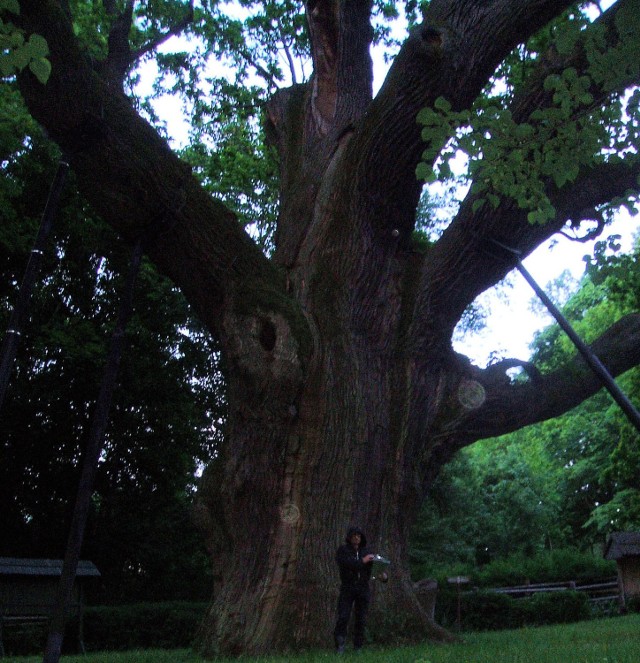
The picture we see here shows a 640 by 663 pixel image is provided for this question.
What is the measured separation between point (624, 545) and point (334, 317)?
756 inches

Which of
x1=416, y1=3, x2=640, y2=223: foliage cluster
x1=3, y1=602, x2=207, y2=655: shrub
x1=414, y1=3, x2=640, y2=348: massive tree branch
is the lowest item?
x1=3, y1=602, x2=207, y2=655: shrub

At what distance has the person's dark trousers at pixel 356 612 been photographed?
821 cm

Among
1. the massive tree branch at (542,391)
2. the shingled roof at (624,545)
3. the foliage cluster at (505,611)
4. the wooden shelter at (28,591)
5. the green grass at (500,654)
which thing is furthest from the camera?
the shingled roof at (624,545)

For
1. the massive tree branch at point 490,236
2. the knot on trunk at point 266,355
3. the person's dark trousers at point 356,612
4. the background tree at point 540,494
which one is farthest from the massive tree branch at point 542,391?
the background tree at point 540,494

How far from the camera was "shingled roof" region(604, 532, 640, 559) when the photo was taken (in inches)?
990

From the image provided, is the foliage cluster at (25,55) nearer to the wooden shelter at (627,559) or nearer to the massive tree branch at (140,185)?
the massive tree branch at (140,185)

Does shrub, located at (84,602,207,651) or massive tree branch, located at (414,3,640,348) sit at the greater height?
massive tree branch, located at (414,3,640,348)

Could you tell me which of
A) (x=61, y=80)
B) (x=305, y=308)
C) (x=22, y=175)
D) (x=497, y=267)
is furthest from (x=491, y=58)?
(x=22, y=175)

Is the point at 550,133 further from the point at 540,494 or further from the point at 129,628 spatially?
the point at 540,494

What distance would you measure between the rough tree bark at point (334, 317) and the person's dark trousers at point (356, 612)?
19 cm

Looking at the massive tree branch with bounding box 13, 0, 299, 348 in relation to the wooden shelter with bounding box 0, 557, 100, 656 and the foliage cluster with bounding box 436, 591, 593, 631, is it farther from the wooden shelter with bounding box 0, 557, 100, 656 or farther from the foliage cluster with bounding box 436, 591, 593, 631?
the foliage cluster with bounding box 436, 591, 593, 631

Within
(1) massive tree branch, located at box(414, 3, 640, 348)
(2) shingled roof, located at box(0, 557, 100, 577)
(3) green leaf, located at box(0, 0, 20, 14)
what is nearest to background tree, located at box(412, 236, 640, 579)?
(2) shingled roof, located at box(0, 557, 100, 577)

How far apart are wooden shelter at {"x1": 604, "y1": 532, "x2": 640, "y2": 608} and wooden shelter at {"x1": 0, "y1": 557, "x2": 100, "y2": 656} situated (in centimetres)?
1708

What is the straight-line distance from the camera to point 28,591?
583 inches
